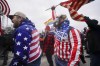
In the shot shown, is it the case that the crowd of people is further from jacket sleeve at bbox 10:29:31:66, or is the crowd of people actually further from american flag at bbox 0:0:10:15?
american flag at bbox 0:0:10:15

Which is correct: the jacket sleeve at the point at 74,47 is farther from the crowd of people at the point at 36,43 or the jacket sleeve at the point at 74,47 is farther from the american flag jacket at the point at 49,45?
the american flag jacket at the point at 49,45

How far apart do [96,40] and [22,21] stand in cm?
337

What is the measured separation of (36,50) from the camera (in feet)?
16.4

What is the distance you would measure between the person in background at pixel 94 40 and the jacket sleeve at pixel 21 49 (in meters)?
3.16

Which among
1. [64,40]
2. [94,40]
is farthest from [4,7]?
[64,40]

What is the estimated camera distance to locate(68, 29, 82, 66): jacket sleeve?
498cm

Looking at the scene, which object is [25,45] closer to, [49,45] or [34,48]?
[34,48]

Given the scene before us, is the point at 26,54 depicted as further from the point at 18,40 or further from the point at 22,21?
the point at 22,21

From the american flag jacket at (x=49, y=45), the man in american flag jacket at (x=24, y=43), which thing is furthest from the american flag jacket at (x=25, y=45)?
the american flag jacket at (x=49, y=45)

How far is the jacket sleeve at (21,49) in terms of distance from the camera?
462 cm

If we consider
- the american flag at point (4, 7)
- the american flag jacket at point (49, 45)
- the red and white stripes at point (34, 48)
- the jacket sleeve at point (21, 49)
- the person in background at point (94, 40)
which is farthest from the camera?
the american flag at point (4, 7)

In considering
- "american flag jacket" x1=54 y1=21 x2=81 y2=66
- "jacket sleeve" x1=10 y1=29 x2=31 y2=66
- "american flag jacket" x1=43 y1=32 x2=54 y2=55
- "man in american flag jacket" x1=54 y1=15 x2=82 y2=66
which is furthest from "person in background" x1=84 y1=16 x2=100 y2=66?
"american flag jacket" x1=43 y1=32 x2=54 y2=55

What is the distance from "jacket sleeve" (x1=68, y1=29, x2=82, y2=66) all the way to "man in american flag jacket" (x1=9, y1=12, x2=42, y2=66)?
580 mm

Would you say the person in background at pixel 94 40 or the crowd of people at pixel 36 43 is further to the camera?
the person in background at pixel 94 40
